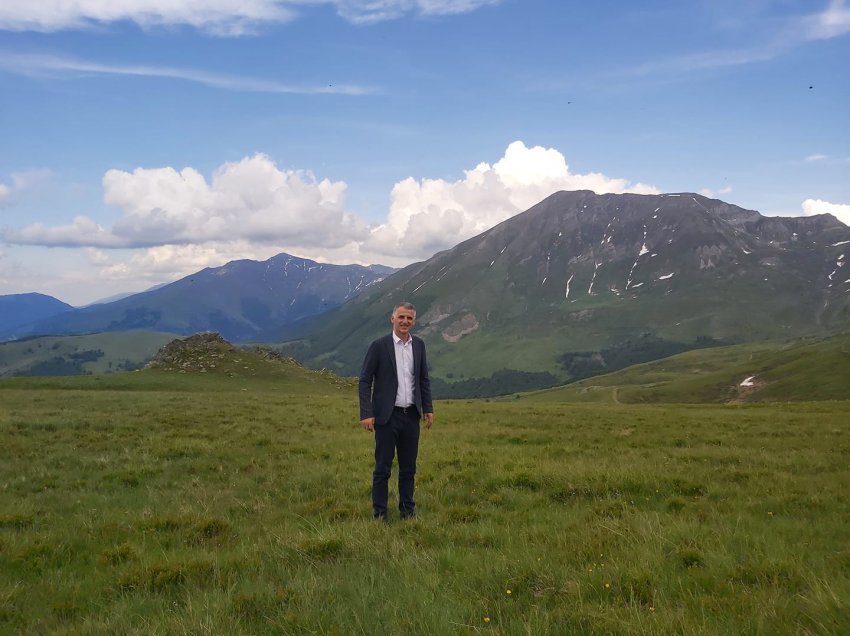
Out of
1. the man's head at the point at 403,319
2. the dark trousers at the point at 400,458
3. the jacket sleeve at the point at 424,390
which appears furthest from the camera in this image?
the jacket sleeve at the point at 424,390

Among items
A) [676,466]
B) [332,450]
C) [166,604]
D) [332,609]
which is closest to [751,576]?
[332,609]

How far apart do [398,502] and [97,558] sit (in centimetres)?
Result: 545

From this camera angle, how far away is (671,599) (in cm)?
577

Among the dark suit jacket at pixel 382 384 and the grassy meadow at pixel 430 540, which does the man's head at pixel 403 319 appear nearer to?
the dark suit jacket at pixel 382 384

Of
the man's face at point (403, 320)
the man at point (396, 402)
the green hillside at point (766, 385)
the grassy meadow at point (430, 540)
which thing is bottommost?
the green hillside at point (766, 385)

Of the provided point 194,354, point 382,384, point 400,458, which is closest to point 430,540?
point 400,458

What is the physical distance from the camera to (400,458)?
1041 cm

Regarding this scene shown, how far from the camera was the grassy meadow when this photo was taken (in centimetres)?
546

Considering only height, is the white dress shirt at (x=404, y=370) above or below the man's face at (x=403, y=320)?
below

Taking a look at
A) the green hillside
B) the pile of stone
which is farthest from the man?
the green hillside

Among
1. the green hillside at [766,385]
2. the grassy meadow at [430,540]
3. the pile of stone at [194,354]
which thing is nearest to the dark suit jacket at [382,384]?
the grassy meadow at [430,540]

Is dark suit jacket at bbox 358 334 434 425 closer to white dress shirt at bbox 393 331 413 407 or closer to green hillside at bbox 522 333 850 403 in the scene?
white dress shirt at bbox 393 331 413 407

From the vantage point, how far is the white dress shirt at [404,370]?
1045 cm

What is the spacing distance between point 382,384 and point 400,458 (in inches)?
60.2
